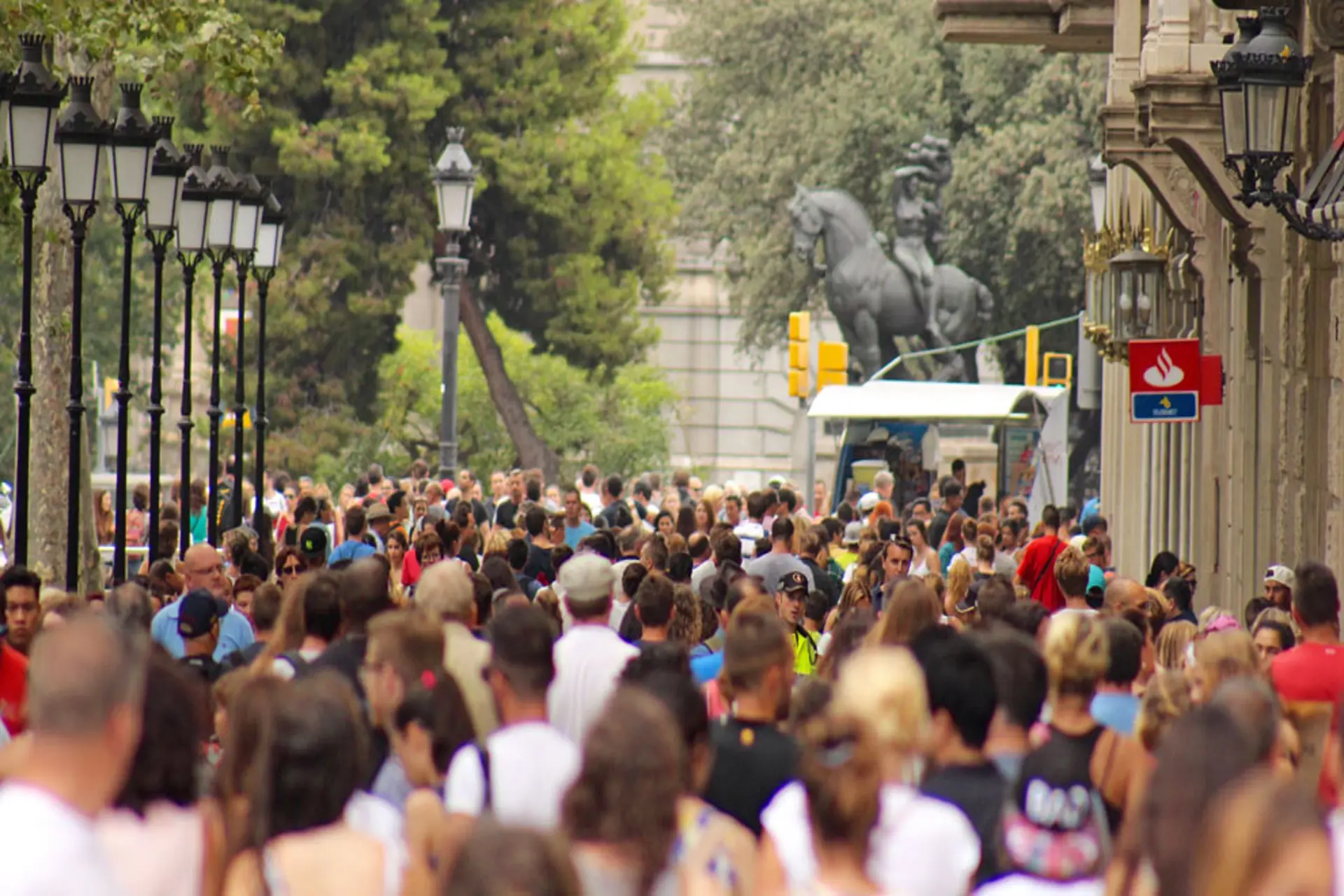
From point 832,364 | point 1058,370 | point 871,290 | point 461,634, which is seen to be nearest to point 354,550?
point 461,634

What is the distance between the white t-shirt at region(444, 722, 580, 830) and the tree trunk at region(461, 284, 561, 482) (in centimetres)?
3720

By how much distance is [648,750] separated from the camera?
4949 millimetres

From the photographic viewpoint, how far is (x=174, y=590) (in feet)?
41.0

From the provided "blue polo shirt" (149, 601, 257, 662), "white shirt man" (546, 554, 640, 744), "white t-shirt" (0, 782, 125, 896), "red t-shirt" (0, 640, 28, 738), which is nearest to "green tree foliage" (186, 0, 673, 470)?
"blue polo shirt" (149, 601, 257, 662)

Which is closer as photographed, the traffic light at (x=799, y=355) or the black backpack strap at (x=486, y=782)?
the black backpack strap at (x=486, y=782)

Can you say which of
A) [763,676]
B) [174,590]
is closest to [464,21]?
[174,590]

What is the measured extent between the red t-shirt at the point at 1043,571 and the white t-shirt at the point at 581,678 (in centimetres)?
830

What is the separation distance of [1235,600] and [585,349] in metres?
23.9

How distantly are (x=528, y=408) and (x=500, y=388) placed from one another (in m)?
3.61

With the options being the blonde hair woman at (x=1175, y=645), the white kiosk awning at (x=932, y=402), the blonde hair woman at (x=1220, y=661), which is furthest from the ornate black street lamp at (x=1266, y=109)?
the white kiosk awning at (x=932, y=402)

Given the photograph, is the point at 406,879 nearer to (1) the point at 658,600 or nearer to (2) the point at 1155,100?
(1) the point at 658,600

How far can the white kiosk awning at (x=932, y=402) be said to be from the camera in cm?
3266

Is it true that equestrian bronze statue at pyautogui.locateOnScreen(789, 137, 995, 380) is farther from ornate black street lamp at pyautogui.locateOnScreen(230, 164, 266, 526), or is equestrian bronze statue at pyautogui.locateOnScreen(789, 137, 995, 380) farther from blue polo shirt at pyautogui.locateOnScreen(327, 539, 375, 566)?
blue polo shirt at pyautogui.locateOnScreen(327, 539, 375, 566)

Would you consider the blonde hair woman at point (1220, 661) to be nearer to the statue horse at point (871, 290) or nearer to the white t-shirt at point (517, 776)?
the white t-shirt at point (517, 776)
